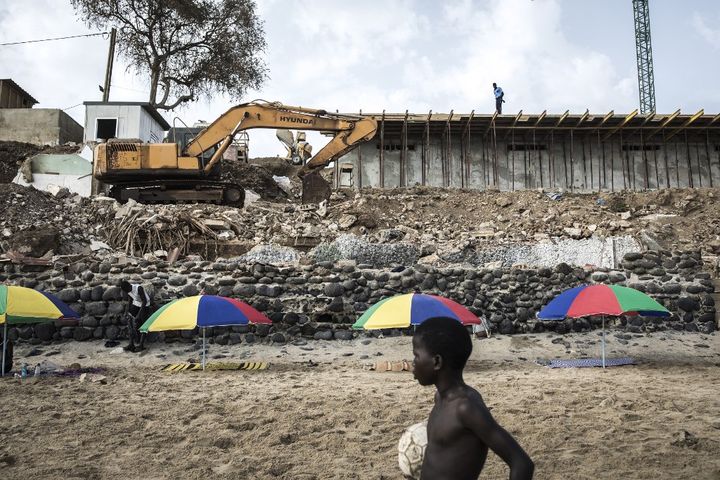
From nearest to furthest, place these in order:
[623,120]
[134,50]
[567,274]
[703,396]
Answer: [703,396]
[567,274]
[623,120]
[134,50]

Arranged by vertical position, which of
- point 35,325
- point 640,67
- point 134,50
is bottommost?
point 35,325

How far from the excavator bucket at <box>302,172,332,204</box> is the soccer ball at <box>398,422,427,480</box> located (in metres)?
16.2

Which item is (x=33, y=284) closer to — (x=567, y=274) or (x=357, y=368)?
(x=357, y=368)

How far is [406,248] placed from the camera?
46.6ft

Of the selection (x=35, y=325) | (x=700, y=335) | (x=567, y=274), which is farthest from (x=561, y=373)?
(x=35, y=325)

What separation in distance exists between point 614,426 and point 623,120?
19.1 metres

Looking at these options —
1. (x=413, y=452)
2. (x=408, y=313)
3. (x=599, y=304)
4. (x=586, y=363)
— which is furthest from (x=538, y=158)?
(x=413, y=452)

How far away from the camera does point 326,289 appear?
11.2 meters

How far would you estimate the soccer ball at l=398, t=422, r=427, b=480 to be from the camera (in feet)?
8.07

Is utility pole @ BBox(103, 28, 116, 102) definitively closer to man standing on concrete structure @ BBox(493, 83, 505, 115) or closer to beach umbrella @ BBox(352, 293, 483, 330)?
man standing on concrete structure @ BBox(493, 83, 505, 115)

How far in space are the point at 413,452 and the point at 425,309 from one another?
5.61 m

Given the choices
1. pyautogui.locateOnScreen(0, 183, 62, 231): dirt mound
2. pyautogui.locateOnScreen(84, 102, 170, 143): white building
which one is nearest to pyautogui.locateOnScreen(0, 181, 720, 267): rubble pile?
pyautogui.locateOnScreen(0, 183, 62, 231): dirt mound

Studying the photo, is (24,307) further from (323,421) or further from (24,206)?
(24,206)

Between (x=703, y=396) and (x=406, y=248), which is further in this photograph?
(x=406, y=248)
